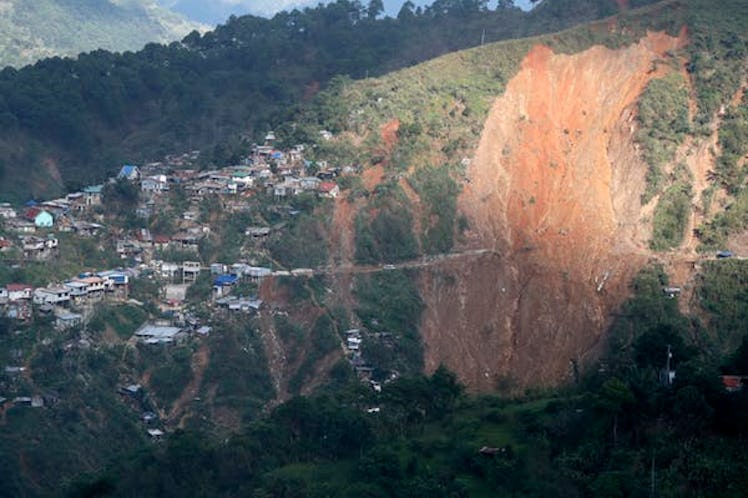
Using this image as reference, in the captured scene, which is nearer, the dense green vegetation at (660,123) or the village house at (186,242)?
the village house at (186,242)

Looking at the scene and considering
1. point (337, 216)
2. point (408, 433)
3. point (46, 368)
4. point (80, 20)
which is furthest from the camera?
point (80, 20)

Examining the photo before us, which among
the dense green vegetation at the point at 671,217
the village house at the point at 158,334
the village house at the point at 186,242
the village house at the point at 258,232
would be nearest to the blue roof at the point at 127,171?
the village house at the point at 186,242

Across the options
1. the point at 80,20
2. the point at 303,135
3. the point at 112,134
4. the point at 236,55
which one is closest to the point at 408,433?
the point at 303,135

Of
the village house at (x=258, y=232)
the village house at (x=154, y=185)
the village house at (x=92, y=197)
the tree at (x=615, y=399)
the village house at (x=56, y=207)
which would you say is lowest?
the tree at (x=615, y=399)

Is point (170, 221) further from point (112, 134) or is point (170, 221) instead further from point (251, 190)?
point (112, 134)

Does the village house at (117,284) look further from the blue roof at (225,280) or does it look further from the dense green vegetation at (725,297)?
the dense green vegetation at (725,297)

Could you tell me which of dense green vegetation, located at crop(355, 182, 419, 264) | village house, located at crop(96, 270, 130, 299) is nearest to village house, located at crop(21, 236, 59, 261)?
village house, located at crop(96, 270, 130, 299)

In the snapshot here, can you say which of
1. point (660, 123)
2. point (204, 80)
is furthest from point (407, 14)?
point (660, 123)

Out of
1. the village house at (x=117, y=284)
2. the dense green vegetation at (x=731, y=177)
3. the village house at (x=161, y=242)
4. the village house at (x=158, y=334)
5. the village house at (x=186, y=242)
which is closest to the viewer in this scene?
the village house at (x=158, y=334)

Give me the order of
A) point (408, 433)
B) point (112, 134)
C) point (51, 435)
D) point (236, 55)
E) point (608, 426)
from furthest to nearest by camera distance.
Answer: point (236, 55), point (112, 134), point (51, 435), point (408, 433), point (608, 426)
